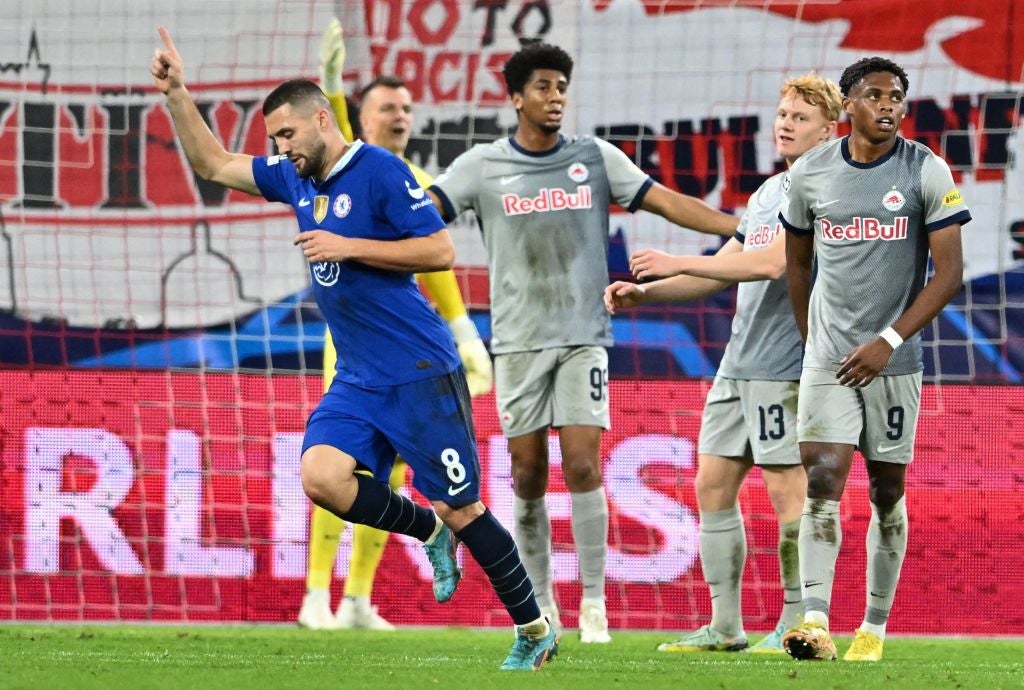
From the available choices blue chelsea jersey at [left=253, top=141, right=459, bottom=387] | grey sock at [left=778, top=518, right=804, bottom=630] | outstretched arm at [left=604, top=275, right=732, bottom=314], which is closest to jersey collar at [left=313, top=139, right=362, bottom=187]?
blue chelsea jersey at [left=253, top=141, right=459, bottom=387]

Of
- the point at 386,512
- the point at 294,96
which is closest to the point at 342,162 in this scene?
the point at 294,96

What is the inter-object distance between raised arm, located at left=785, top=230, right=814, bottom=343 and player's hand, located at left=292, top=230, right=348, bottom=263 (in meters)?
1.75

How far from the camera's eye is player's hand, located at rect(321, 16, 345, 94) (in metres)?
6.85

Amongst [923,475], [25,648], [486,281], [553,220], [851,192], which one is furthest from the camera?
[486,281]

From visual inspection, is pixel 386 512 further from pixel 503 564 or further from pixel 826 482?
pixel 826 482

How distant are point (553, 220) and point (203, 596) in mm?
3073

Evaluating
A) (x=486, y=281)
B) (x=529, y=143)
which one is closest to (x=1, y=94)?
(x=486, y=281)

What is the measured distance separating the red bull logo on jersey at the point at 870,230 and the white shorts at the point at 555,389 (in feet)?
4.39

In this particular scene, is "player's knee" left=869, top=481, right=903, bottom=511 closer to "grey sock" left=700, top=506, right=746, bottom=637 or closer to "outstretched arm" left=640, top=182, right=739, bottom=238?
"grey sock" left=700, top=506, right=746, bottom=637

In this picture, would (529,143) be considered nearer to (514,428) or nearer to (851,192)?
(514,428)

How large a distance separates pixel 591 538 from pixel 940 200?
2131 millimetres

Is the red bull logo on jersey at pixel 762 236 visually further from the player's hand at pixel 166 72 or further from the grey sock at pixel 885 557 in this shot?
the player's hand at pixel 166 72

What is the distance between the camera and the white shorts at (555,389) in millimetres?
6844

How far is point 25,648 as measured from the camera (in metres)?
6.32
